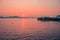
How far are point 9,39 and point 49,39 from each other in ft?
8.77

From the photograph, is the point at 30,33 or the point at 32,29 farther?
→ the point at 32,29

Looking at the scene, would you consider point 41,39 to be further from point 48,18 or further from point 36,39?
point 48,18

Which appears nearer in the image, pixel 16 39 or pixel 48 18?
pixel 16 39

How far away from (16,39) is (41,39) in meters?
1.68

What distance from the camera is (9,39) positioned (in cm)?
1180

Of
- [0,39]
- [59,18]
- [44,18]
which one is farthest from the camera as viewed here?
[44,18]

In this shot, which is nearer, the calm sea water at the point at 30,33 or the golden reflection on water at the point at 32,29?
the calm sea water at the point at 30,33

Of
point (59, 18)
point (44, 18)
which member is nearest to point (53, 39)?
point (59, 18)

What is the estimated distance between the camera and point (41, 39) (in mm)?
12141

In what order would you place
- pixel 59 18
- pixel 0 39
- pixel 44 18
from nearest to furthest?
pixel 0 39 → pixel 59 18 → pixel 44 18

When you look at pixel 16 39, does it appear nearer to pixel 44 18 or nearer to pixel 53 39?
pixel 53 39

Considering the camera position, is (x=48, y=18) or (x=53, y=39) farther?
(x=48, y=18)

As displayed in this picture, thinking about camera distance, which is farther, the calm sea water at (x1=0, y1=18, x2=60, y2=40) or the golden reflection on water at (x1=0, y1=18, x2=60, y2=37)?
the golden reflection on water at (x1=0, y1=18, x2=60, y2=37)

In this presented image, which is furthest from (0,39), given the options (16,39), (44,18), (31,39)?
(44,18)
